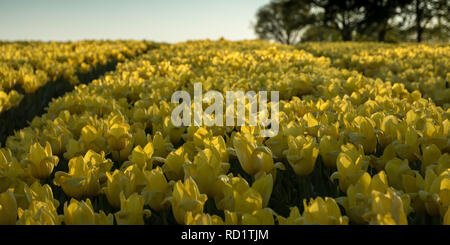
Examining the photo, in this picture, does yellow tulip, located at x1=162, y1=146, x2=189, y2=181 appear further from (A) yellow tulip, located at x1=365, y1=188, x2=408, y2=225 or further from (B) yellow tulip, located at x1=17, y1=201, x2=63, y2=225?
(A) yellow tulip, located at x1=365, y1=188, x2=408, y2=225

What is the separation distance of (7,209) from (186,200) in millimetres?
714

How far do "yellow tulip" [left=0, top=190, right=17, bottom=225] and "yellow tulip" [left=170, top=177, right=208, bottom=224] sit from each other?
644 mm

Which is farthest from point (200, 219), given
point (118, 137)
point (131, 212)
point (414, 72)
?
point (414, 72)

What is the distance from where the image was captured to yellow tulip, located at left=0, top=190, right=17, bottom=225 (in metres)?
1.57

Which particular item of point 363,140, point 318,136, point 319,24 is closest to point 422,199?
point 363,140

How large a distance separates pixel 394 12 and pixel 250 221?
138ft

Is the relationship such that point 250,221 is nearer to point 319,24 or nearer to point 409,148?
point 409,148

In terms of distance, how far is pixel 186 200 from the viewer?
1.50 metres
